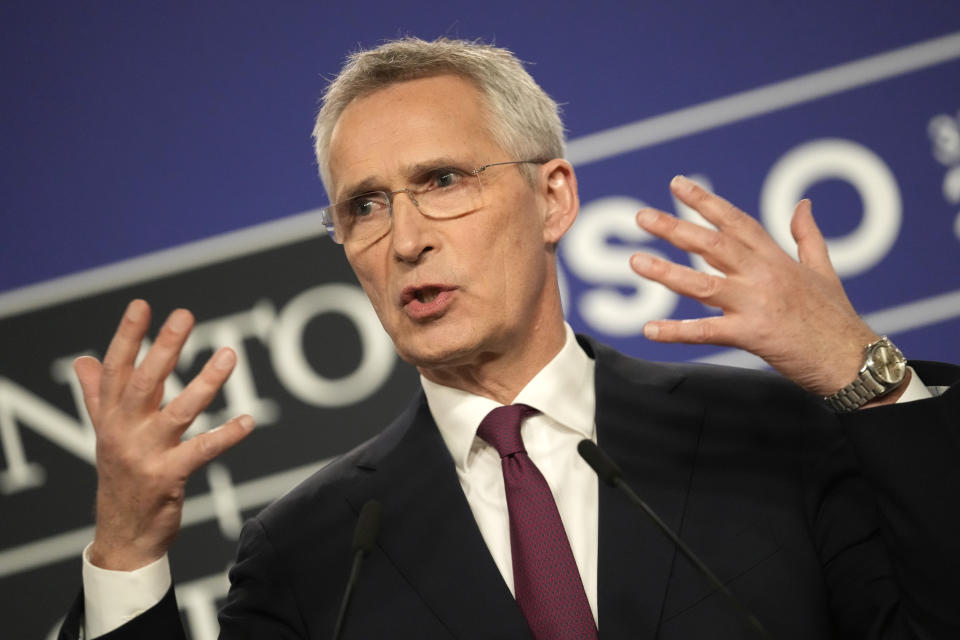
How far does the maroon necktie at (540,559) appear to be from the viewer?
1672mm

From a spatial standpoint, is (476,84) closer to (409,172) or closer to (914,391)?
(409,172)

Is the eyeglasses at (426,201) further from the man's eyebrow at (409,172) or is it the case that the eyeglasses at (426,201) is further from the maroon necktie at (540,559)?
the maroon necktie at (540,559)

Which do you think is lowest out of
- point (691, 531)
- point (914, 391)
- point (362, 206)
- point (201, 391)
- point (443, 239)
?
point (691, 531)

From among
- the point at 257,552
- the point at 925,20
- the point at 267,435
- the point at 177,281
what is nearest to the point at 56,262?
the point at 177,281

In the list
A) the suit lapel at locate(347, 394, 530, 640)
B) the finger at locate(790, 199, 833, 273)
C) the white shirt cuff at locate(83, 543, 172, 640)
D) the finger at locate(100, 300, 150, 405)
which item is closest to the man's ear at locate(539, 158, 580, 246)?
the suit lapel at locate(347, 394, 530, 640)

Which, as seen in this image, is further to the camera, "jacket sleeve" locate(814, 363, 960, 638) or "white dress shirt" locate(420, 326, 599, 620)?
"white dress shirt" locate(420, 326, 599, 620)

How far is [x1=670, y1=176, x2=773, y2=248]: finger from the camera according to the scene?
1.53 metres

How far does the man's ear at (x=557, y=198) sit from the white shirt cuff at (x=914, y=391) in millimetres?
738

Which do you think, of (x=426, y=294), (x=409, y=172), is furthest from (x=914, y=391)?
(x=409, y=172)

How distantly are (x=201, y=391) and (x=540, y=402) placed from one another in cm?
63

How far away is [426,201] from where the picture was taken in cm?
188

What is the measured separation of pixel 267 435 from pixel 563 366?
1167 millimetres

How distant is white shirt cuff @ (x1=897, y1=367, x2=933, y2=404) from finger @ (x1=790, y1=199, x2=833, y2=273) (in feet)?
0.65

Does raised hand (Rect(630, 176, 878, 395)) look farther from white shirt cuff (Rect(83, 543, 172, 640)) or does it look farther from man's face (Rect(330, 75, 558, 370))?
white shirt cuff (Rect(83, 543, 172, 640))
